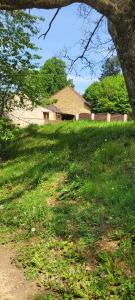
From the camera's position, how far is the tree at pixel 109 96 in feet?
204

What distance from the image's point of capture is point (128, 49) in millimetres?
5121

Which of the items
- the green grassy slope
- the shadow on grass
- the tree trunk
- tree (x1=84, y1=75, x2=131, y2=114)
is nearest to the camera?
the tree trunk

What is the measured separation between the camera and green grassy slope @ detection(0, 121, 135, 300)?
5613 mm

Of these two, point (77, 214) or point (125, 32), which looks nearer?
point (125, 32)

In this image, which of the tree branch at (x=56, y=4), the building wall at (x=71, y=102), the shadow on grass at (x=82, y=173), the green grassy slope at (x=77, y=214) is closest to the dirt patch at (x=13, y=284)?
the green grassy slope at (x=77, y=214)

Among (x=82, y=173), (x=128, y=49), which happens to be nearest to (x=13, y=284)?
(x=128, y=49)

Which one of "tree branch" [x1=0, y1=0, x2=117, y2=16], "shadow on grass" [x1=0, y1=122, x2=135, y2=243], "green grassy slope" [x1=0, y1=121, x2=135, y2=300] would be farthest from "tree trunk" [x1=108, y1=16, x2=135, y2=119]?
"shadow on grass" [x1=0, y1=122, x2=135, y2=243]

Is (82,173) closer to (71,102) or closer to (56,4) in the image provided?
(56,4)

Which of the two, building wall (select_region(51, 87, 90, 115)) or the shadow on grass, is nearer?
the shadow on grass

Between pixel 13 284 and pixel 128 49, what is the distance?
3.54 meters

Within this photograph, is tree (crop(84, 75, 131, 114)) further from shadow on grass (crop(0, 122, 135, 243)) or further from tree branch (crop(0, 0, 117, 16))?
tree branch (crop(0, 0, 117, 16))

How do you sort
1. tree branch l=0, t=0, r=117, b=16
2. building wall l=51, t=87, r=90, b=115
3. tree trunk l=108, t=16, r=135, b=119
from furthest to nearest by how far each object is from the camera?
building wall l=51, t=87, r=90, b=115, tree branch l=0, t=0, r=117, b=16, tree trunk l=108, t=16, r=135, b=119

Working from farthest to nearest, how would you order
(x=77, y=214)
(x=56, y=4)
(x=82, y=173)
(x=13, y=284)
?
(x=82, y=173) → (x=77, y=214) → (x=13, y=284) → (x=56, y=4)

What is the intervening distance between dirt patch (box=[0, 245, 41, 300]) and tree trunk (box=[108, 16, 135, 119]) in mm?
2770
